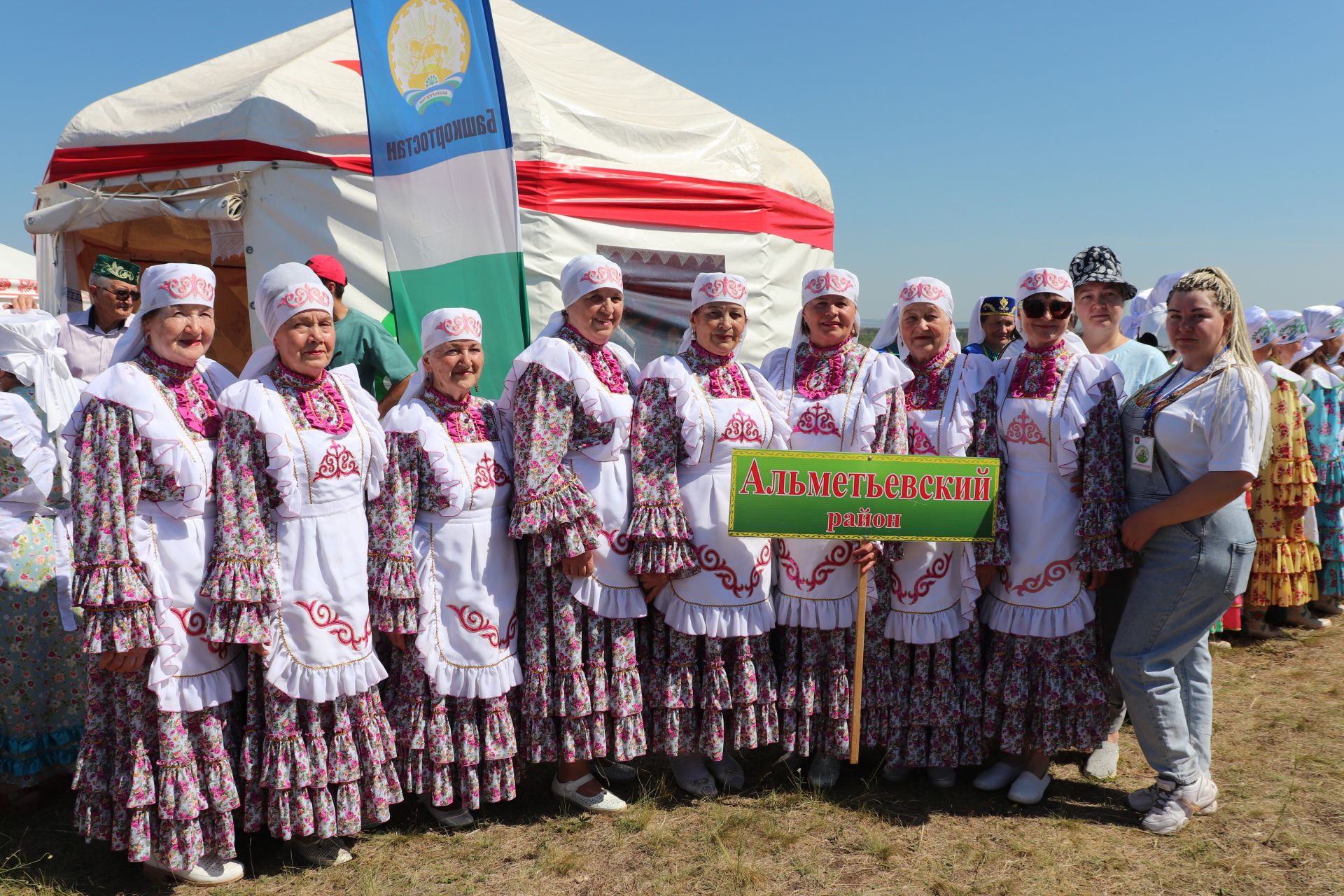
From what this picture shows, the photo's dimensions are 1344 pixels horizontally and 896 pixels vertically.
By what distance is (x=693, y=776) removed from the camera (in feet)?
11.1

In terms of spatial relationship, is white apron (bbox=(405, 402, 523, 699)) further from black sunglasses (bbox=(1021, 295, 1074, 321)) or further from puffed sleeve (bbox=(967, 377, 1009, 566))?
black sunglasses (bbox=(1021, 295, 1074, 321))

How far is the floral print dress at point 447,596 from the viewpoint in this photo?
285cm

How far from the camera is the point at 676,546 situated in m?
3.07

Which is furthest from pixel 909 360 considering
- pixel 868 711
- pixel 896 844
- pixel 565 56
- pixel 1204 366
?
pixel 565 56

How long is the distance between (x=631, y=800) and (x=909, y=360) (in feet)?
6.21

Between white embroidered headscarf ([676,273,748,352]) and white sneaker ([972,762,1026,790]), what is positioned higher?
white embroidered headscarf ([676,273,748,352])

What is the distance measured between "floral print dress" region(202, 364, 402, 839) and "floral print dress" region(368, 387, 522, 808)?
0.29 feet

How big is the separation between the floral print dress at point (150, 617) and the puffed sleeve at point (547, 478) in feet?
2.92

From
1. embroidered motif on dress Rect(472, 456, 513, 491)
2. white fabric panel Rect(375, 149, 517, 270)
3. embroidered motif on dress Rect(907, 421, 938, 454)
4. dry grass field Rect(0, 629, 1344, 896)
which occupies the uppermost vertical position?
white fabric panel Rect(375, 149, 517, 270)

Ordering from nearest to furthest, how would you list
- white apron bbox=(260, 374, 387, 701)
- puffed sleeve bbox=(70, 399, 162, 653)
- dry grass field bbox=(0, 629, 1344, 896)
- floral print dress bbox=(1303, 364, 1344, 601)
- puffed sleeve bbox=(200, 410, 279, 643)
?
puffed sleeve bbox=(70, 399, 162, 653), puffed sleeve bbox=(200, 410, 279, 643), white apron bbox=(260, 374, 387, 701), dry grass field bbox=(0, 629, 1344, 896), floral print dress bbox=(1303, 364, 1344, 601)

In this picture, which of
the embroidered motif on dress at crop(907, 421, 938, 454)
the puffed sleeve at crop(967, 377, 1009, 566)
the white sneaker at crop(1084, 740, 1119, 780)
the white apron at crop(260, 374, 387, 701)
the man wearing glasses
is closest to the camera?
the white apron at crop(260, 374, 387, 701)

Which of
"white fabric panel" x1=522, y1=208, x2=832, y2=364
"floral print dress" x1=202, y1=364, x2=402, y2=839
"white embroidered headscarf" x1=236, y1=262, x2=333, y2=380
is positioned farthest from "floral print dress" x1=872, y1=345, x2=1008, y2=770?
"white fabric panel" x1=522, y1=208, x2=832, y2=364

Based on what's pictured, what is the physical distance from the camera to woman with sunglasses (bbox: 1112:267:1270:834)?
9.34ft

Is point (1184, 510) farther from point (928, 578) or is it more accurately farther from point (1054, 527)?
point (928, 578)
